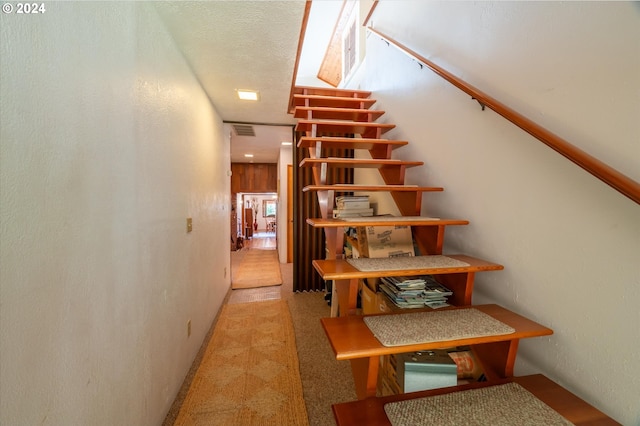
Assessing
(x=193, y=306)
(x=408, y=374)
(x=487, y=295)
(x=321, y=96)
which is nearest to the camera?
(x=408, y=374)

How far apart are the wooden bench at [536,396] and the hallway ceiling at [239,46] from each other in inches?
68.6

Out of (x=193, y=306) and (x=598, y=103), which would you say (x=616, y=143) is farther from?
(x=193, y=306)

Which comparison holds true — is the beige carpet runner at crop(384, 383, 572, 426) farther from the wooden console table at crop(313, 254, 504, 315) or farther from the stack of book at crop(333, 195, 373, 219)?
the stack of book at crop(333, 195, 373, 219)

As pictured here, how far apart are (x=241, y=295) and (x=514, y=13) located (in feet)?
11.6

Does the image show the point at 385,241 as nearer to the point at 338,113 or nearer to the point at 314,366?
the point at 314,366

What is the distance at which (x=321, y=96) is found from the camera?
8.80 feet

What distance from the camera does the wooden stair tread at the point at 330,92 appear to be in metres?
2.73

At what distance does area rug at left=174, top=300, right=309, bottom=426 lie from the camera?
147 centimetres

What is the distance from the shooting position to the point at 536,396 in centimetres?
91

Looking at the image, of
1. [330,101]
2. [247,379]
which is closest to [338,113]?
[330,101]

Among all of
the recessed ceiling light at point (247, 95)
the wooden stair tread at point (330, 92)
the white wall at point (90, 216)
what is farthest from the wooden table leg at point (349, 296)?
the wooden stair tread at point (330, 92)

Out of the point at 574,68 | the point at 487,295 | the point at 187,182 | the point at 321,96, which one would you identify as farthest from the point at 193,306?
the point at 574,68

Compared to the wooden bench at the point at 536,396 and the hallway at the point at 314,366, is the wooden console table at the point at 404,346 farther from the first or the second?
the hallway at the point at 314,366

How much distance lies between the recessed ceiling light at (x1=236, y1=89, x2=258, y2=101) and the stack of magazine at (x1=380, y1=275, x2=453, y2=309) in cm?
197
